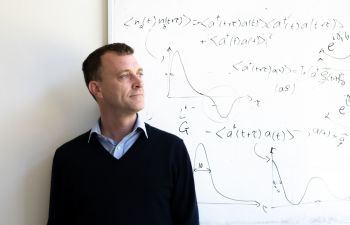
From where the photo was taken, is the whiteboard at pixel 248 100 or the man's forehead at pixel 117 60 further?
the whiteboard at pixel 248 100

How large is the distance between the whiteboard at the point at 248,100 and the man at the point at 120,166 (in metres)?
0.12

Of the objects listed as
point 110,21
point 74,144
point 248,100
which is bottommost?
point 74,144

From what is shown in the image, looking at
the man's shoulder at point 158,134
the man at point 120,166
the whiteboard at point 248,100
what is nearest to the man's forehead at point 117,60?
the man at point 120,166

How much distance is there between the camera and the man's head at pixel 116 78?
1.31m

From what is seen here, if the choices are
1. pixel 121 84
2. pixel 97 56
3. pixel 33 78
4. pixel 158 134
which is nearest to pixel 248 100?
pixel 158 134

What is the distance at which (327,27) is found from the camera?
147 centimetres

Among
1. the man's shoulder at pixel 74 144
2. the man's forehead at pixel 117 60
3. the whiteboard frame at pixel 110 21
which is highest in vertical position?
the whiteboard frame at pixel 110 21

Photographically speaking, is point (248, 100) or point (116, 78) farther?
point (248, 100)

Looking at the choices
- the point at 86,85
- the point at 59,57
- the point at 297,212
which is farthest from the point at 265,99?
the point at 59,57

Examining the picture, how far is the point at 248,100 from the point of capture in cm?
146

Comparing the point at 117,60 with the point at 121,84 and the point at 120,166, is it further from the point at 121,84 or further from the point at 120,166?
the point at 120,166

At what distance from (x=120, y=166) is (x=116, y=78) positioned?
12.9 inches

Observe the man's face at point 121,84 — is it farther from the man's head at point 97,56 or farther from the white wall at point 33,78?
the white wall at point 33,78

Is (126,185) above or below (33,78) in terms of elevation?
below
